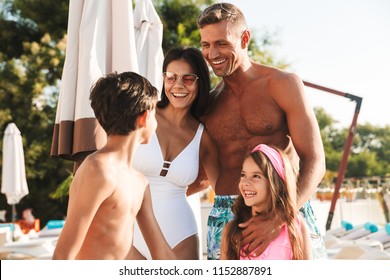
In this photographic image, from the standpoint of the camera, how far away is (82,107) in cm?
261

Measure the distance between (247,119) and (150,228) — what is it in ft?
2.81

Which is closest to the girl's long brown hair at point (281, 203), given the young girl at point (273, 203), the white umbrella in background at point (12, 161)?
the young girl at point (273, 203)

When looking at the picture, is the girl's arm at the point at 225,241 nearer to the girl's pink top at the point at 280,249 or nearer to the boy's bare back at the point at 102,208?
the girl's pink top at the point at 280,249

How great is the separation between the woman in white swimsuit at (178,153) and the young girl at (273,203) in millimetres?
277

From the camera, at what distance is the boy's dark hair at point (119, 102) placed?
1751mm

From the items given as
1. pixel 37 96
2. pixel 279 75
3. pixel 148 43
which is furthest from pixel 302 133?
pixel 37 96

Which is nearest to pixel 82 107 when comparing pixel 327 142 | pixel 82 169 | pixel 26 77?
pixel 82 169

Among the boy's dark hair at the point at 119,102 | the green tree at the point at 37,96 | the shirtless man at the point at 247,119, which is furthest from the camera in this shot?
the green tree at the point at 37,96

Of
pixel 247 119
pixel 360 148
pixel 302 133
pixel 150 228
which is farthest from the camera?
pixel 360 148

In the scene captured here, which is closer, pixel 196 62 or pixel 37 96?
pixel 196 62

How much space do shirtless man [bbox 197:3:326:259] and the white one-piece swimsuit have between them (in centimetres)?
16

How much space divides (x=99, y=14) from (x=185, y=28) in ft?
37.4

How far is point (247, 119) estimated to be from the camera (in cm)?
254

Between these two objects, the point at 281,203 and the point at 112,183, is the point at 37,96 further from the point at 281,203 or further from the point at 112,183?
the point at 112,183
